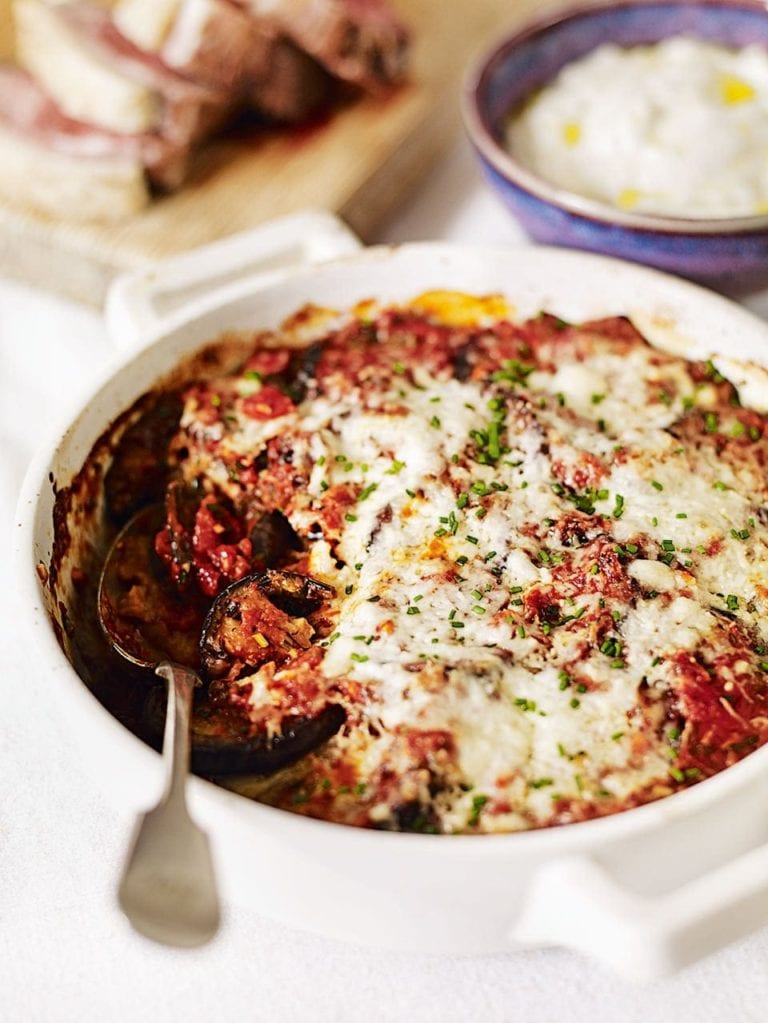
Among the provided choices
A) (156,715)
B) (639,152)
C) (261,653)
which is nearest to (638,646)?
(261,653)

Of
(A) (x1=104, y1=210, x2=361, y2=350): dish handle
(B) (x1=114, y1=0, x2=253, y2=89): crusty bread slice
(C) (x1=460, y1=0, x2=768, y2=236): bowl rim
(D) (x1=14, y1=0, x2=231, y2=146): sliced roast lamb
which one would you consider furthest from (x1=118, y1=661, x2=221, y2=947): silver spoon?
(B) (x1=114, y1=0, x2=253, y2=89): crusty bread slice

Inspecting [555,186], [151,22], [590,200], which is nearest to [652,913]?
[555,186]

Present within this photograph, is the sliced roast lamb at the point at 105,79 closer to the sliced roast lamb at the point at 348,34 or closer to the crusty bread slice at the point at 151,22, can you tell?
the crusty bread slice at the point at 151,22

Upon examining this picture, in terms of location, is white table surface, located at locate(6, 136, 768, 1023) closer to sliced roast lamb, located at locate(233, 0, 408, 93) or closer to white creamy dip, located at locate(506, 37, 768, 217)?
white creamy dip, located at locate(506, 37, 768, 217)

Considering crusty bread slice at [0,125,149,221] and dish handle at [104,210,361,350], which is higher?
dish handle at [104,210,361,350]

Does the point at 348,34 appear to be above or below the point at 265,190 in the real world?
above

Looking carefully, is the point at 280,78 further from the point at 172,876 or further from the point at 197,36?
the point at 172,876
